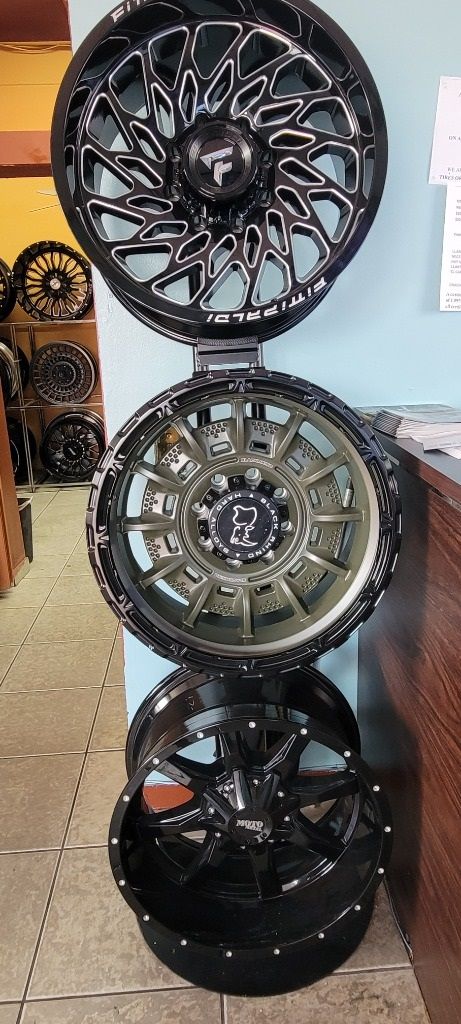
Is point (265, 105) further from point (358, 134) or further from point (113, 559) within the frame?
point (113, 559)

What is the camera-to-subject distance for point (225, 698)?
117 cm

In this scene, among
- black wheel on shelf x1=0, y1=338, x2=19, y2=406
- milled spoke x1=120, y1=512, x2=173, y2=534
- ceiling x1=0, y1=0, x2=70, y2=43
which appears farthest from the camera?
black wheel on shelf x1=0, y1=338, x2=19, y2=406

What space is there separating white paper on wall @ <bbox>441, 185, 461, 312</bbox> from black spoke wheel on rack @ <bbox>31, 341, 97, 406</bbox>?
4.04 m

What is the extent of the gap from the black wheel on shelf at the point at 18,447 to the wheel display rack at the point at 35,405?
0.11 feet

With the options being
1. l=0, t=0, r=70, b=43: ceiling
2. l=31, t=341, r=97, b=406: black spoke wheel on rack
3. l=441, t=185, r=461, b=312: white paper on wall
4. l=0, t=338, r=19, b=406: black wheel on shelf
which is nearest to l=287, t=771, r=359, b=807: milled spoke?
l=441, t=185, r=461, b=312: white paper on wall

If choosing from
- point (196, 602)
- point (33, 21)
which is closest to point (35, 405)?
point (33, 21)

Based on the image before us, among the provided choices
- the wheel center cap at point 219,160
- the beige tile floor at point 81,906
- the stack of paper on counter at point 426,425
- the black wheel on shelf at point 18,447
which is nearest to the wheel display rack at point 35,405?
the black wheel on shelf at point 18,447

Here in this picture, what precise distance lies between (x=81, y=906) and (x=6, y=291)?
461 cm

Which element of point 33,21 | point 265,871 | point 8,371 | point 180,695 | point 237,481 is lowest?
point 265,871

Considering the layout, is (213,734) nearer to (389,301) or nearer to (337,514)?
(337,514)

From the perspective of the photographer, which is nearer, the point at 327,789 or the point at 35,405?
the point at 327,789

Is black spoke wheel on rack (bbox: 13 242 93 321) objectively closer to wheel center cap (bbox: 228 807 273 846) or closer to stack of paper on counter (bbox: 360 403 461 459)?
stack of paper on counter (bbox: 360 403 461 459)

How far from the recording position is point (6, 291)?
198 inches

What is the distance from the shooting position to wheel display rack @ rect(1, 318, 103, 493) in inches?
199
